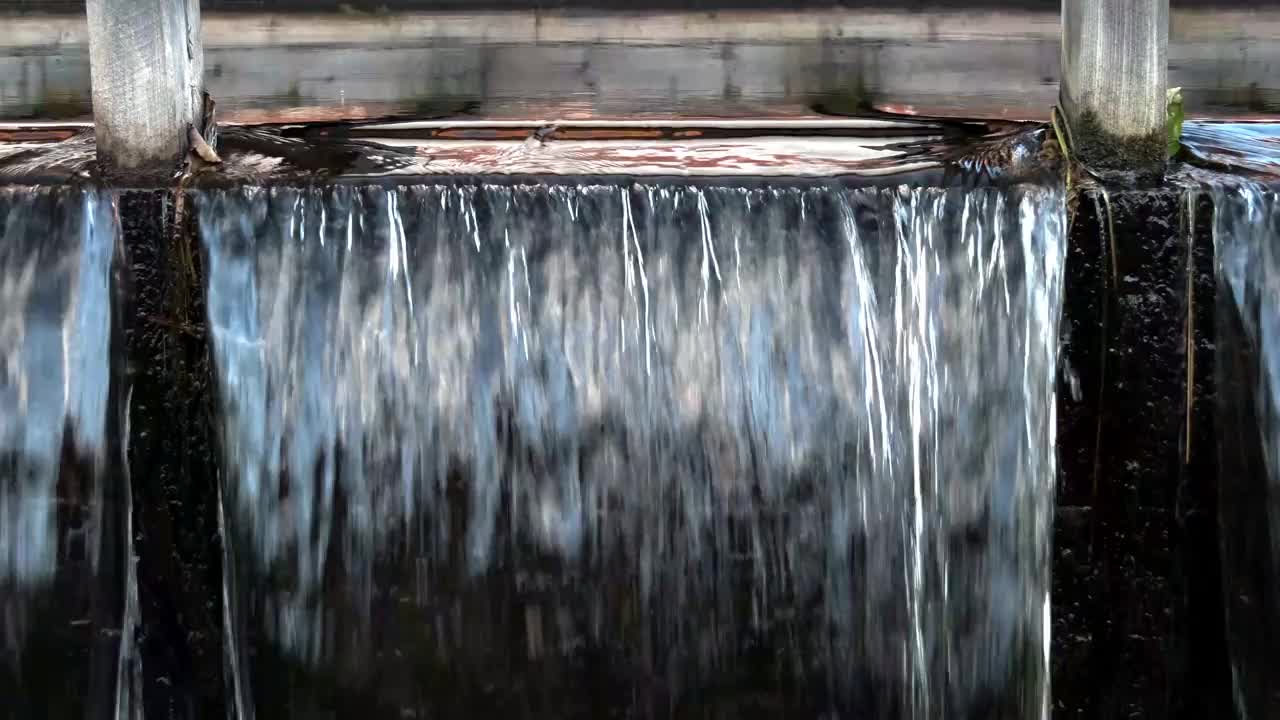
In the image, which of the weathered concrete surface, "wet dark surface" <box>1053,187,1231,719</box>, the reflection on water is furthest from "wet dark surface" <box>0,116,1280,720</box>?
the weathered concrete surface

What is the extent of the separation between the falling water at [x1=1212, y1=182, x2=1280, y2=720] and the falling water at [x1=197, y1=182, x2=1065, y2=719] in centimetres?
54

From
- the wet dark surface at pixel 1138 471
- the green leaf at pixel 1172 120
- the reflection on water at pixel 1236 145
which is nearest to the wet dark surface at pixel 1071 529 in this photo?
the wet dark surface at pixel 1138 471

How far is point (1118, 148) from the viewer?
13.0 ft

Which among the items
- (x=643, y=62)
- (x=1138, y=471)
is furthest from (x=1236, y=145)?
(x=643, y=62)

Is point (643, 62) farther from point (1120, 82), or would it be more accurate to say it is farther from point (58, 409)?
point (58, 409)

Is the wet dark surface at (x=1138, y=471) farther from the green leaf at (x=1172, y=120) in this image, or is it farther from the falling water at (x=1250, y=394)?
the green leaf at (x=1172, y=120)

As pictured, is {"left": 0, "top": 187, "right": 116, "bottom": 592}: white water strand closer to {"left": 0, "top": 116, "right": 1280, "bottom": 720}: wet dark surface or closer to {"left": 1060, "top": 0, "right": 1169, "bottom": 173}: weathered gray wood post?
{"left": 0, "top": 116, "right": 1280, "bottom": 720}: wet dark surface

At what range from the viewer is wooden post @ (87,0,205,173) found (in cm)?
391

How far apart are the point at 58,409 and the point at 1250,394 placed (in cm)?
378

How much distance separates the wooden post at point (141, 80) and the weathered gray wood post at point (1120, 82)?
2.94 meters

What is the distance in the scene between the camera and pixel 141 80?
3.96 metres

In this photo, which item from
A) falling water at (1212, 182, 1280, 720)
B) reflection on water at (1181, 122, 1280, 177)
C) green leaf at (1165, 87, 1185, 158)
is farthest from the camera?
reflection on water at (1181, 122, 1280, 177)

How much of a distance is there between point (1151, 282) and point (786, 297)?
44.6 inches

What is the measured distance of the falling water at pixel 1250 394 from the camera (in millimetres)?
3812
